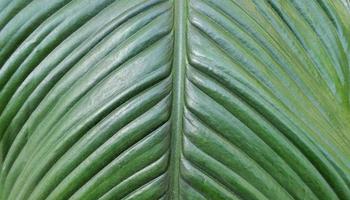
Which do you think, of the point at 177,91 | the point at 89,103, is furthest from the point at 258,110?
the point at 89,103

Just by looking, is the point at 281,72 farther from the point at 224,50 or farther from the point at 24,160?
the point at 24,160

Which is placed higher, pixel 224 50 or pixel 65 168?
pixel 224 50

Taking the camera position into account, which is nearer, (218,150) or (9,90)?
(218,150)

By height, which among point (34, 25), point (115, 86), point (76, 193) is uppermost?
point (34, 25)

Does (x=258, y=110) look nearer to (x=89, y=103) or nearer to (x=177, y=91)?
(x=177, y=91)

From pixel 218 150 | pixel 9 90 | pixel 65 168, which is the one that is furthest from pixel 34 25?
pixel 218 150
